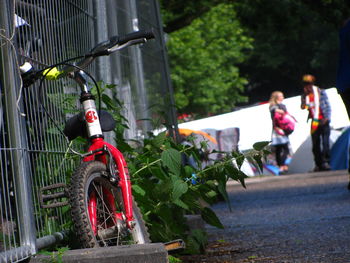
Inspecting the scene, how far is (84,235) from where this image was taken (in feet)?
13.6

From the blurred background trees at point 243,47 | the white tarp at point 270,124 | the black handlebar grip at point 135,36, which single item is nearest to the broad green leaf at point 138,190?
the black handlebar grip at point 135,36

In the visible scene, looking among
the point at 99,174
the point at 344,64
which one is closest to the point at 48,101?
the point at 99,174

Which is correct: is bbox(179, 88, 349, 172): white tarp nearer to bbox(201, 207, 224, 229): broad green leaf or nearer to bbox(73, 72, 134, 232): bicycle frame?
bbox(201, 207, 224, 229): broad green leaf

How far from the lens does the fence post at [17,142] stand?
159 inches

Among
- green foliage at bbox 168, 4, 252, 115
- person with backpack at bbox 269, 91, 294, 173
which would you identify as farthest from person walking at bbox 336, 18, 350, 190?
green foliage at bbox 168, 4, 252, 115

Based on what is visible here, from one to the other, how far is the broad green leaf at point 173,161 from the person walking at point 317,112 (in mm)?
14377

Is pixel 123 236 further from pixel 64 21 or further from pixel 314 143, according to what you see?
pixel 314 143

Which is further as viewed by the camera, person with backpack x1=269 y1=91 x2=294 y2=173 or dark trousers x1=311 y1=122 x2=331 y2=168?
person with backpack x1=269 y1=91 x2=294 y2=173

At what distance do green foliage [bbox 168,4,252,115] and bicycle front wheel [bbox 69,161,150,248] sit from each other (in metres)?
32.6

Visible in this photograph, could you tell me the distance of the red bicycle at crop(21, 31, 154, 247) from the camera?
13.9 feet

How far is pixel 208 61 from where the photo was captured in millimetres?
39594

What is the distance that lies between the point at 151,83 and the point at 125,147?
8.83 ft

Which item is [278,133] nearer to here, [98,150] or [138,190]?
[138,190]

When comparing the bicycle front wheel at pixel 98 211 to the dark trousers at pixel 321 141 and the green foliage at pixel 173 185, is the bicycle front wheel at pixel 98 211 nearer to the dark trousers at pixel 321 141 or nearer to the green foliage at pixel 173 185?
the green foliage at pixel 173 185
